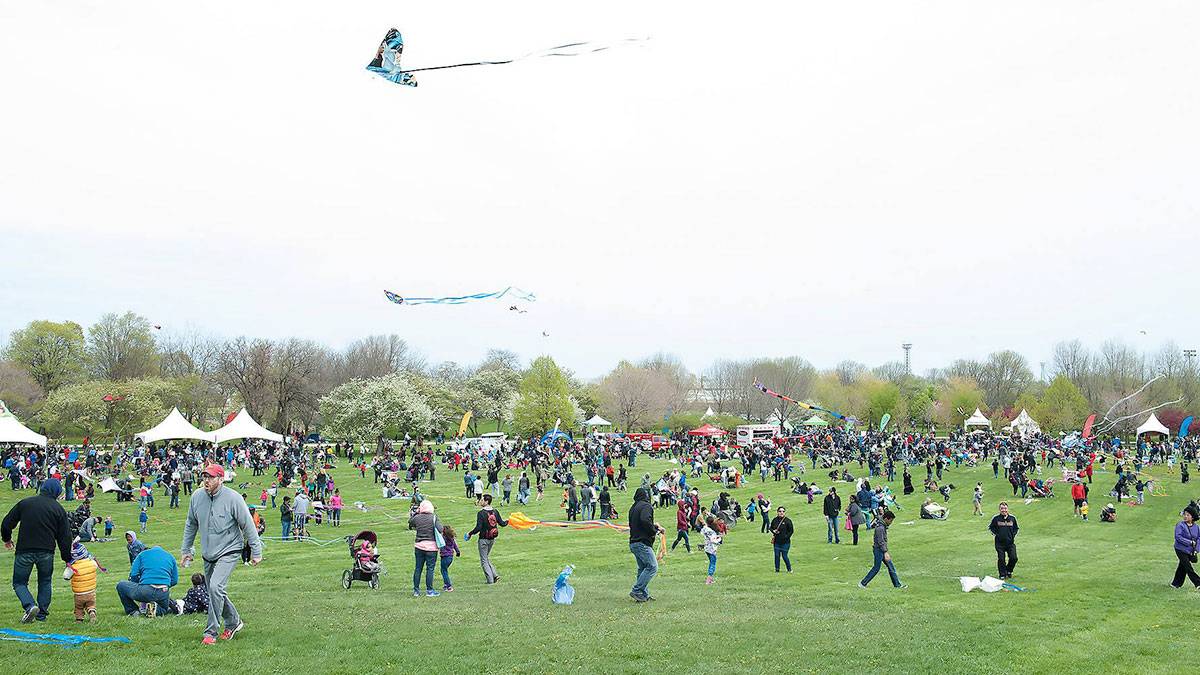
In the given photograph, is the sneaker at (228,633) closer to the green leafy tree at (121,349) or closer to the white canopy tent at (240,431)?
the white canopy tent at (240,431)

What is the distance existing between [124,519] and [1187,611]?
30963mm

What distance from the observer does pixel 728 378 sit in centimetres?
13650

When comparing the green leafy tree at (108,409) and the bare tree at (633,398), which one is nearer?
the green leafy tree at (108,409)

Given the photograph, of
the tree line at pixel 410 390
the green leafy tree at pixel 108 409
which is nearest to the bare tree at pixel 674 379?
the tree line at pixel 410 390

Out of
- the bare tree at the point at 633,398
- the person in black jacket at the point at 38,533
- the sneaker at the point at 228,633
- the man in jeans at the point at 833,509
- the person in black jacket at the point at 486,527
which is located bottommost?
the man in jeans at the point at 833,509

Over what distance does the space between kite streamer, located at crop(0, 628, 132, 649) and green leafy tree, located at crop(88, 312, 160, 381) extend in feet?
264

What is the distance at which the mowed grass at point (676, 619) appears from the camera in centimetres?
816

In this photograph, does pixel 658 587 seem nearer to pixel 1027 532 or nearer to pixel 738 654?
pixel 738 654

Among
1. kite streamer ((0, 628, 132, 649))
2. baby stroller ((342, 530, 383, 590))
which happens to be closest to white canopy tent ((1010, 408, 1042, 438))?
baby stroller ((342, 530, 383, 590))

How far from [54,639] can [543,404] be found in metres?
64.3

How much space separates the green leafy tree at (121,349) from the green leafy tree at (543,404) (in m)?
37.6

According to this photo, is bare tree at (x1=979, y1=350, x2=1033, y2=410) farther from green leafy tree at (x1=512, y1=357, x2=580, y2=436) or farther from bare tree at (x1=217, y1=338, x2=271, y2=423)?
bare tree at (x1=217, y1=338, x2=271, y2=423)

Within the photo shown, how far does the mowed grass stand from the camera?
816 cm

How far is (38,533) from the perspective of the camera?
8734 mm
